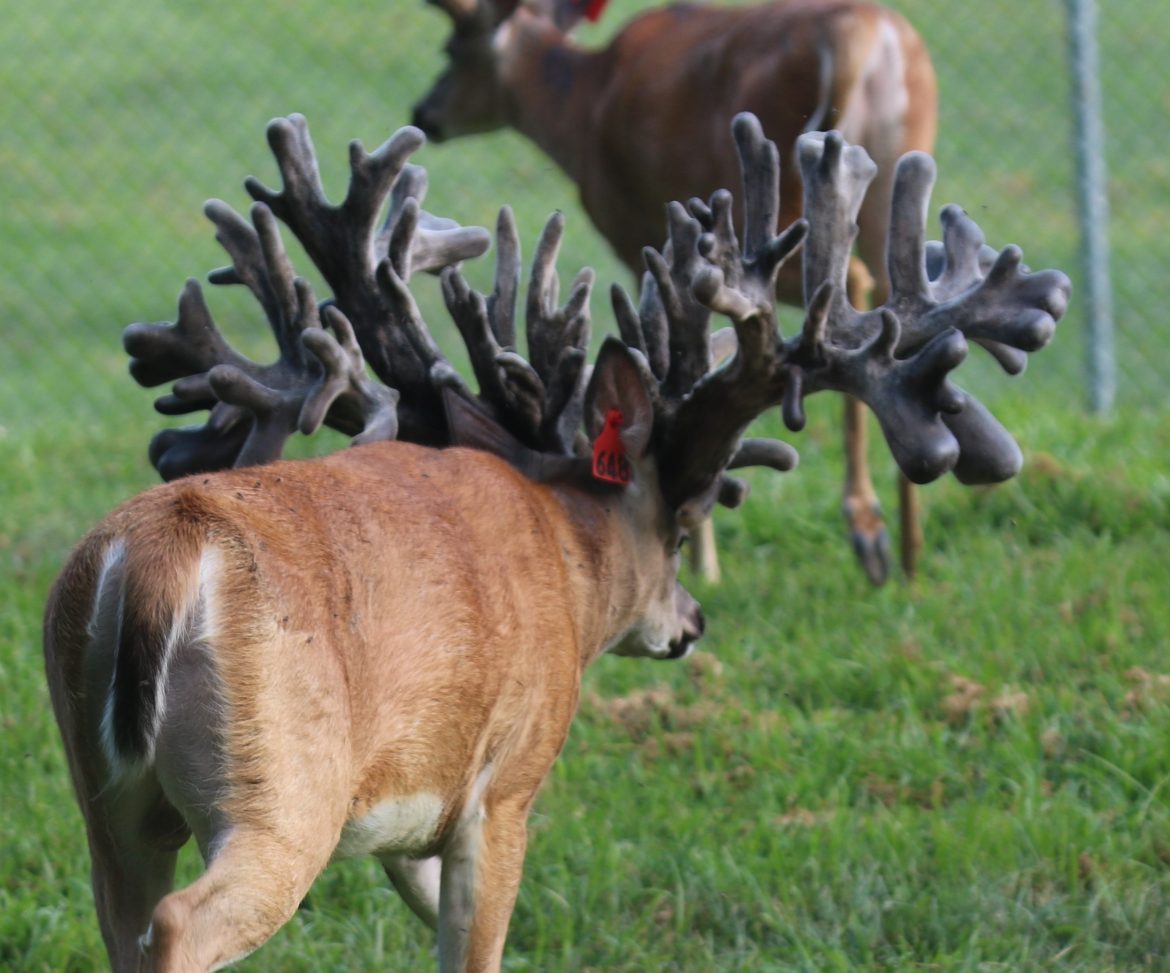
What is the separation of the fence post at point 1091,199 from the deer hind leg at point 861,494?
7.29 ft

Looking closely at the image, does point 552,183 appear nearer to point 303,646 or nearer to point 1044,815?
point 1044,815

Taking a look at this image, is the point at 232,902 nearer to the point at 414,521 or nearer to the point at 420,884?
the point at 414,521

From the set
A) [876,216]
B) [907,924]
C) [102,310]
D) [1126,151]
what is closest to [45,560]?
[876,216]

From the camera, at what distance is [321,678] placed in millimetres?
2686

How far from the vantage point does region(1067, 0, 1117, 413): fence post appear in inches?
315

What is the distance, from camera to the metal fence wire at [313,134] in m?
11.6

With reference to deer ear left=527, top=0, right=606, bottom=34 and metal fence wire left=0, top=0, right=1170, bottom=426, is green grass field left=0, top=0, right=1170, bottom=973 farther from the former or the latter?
deer ear left=527, top=0, right=606, bottom=34

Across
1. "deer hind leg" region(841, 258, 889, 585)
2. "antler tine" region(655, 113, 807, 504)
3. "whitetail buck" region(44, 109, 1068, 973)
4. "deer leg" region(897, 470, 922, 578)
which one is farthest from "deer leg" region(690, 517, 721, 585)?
"antler tine" region(655, 113, 807, 504)

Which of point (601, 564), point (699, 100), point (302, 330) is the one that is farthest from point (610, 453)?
point (699, 100)

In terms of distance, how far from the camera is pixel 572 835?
4.29m

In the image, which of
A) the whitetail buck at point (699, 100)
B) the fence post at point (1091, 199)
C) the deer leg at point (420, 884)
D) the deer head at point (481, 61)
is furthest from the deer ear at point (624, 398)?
the fence post at point (1091, 199)

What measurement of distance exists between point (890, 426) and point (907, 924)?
3.82 ft

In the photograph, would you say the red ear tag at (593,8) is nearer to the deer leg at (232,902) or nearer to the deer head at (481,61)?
the deer head at (481,61)

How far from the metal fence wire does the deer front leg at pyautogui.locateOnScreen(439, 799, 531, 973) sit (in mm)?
7208
